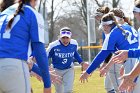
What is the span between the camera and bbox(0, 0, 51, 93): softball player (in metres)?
4.47

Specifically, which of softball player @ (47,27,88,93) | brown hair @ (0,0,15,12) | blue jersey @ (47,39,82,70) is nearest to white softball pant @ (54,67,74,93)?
softball player @ (47,27,88,93)

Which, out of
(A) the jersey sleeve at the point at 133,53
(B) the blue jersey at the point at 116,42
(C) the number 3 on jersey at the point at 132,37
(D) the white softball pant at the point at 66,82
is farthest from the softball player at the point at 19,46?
(D) the white softball pant at the point at 66,82

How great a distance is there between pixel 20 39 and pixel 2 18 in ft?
1.14

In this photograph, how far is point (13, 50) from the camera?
451 centimetres

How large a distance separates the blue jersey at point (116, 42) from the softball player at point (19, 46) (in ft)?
8.23

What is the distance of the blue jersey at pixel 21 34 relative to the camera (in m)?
4.52

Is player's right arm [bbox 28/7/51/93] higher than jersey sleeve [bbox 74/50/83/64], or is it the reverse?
player's right arm [bbox 28/7/51/93]

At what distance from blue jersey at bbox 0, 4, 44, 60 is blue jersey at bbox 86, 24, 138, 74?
2525 mm

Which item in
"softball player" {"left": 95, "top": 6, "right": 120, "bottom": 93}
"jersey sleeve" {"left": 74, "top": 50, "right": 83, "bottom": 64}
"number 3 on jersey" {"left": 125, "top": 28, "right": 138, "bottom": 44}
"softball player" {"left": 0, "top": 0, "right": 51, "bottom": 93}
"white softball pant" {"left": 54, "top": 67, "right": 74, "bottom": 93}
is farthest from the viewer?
"jersey sleeve" {"left": 74, "top": 50, "right": 83, "bottom": 64}

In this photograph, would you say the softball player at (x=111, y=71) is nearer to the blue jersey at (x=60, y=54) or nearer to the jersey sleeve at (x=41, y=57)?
the blue jersey at (x=60, y=54)

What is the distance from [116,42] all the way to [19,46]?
9.35ft

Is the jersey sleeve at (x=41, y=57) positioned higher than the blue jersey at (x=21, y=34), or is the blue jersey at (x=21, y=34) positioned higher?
the blue jersey at (x=21, y=34)

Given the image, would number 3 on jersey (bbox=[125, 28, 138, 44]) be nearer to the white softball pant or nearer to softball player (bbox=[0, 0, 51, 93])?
softball player (bbox=[0, 0, 51, 93])

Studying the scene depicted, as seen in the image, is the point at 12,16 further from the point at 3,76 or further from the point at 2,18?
the point at 3,76
